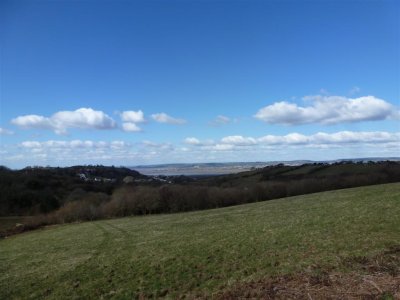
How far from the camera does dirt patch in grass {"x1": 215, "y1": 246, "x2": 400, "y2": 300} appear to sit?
10.6m

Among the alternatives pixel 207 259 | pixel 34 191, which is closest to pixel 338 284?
pixel 207 259

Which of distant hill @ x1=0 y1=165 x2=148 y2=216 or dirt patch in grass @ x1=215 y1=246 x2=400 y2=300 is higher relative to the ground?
dirt patch in grass @ x1=215 y1=246 x2=400 y2=300

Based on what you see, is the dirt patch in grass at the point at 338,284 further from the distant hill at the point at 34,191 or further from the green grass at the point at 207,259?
the distant hill at the point at 34,191

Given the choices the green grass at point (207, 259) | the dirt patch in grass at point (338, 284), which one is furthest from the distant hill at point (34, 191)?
the dirt patch in grass at point (338, 284)

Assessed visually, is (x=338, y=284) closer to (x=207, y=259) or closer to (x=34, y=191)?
(x=207, y=259)

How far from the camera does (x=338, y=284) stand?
11406 millimetres

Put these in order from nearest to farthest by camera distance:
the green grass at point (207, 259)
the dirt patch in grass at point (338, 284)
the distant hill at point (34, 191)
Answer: the dirt patch in grass at point (338, 284)
the green grass at point (207, 259)
the distant hill at point (34, 191)

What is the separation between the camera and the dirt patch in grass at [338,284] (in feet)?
34.8

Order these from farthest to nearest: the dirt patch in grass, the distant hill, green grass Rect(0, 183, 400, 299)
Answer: the distant hill, green grass Rect(0, 183, 400, 299), the dirt patch in grass

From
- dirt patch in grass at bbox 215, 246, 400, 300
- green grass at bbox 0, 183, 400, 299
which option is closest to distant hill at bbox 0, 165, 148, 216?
green grass at bbox 0, 183, 400, 299

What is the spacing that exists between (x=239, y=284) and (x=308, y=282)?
7.01 feet

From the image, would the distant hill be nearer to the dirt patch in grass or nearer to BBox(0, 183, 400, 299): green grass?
BBox(0, 183, 400, 299): green grass

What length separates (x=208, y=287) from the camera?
1360 cm

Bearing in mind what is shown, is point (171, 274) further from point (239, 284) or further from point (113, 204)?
point (113, 204)
